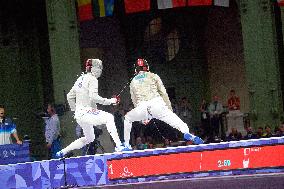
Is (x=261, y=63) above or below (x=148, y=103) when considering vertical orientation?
above

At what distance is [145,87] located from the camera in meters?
11.2

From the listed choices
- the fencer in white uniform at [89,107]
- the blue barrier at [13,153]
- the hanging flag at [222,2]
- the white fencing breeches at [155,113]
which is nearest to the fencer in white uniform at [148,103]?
the white fencing breeches at [155,113]

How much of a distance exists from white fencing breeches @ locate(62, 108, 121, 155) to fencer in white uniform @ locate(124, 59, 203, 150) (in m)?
0.33

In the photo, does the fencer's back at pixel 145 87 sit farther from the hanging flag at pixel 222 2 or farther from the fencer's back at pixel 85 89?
the hanging flag at pixel 222 2

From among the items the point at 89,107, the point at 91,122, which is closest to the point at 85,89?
the point at 89,107

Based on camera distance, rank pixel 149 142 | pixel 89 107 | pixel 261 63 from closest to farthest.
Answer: pixel 89 107 → pixel 261 63 → pixel 149 142

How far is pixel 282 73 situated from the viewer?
2197 centimetres

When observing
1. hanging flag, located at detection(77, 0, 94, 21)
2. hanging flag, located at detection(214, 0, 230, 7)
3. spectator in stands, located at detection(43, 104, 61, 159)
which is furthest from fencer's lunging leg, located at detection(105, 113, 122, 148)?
hanging flag, located at detection(214, 0, 230, 7)

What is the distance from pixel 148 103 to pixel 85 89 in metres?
1.22

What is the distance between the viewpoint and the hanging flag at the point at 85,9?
19219 millimetres

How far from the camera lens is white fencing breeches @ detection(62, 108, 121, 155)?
11.1 metres

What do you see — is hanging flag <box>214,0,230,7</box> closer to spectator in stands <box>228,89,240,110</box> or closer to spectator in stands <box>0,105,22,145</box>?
spectator in stands <box>228,89,240,110</box>

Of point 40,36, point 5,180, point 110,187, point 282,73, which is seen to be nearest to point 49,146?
point 5,180

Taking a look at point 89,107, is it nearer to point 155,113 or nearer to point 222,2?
point 155,113
